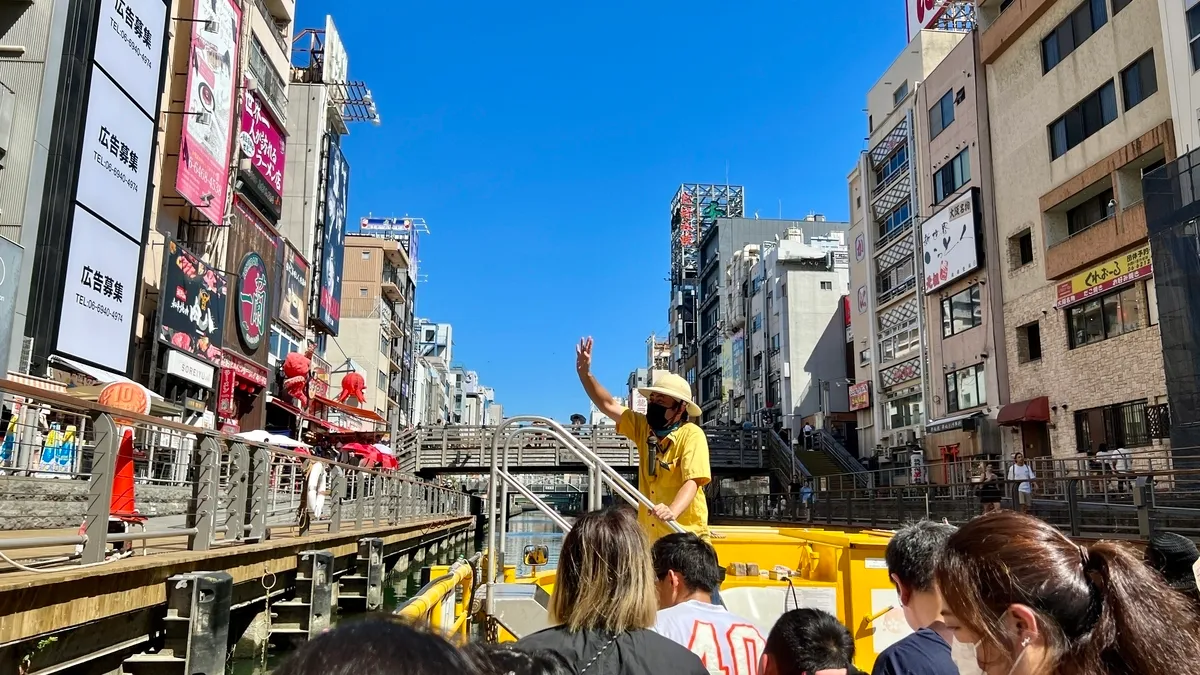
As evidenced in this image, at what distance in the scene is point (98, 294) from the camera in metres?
16.8

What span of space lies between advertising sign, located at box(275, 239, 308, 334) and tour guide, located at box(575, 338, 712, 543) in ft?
88.3

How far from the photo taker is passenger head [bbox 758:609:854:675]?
8.95 ft

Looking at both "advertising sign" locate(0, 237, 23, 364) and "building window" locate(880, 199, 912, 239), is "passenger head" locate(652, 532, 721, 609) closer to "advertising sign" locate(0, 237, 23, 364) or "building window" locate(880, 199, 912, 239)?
"advertising sign" locate(0, 237, 23, 364)

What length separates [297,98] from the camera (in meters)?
36.3

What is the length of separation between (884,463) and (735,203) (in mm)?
61349

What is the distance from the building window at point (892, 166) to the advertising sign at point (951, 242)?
464 cm

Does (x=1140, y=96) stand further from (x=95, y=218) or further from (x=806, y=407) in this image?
(x=806, y=407)

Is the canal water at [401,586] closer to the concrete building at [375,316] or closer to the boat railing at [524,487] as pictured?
the boat railing at [524,487]

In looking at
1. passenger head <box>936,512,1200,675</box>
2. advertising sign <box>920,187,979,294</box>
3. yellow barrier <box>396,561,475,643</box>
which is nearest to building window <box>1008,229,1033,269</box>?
advertising sign <box>920,187,979,294</box>

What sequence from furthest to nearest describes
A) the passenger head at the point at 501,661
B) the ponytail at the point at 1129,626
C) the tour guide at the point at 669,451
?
the tour guide at the point at 669,451, the ponytail at the point at 1129,626, the passenger head at the point at 501,661

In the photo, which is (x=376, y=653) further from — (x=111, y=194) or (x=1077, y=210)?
(x=1077, y=210)

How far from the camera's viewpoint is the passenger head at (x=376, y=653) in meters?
0.98

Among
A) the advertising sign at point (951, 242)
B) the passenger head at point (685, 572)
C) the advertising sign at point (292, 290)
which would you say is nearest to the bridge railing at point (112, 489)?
the passenger head at point (685, 572)

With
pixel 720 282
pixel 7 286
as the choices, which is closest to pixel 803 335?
pixel 720 282
